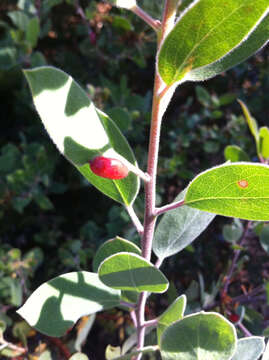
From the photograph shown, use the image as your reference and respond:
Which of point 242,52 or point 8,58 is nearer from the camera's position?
point 242,52

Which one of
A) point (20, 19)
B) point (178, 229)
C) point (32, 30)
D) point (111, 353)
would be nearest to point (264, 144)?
point (178, 229)

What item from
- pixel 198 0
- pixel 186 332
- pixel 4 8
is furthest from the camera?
pixel 4 8

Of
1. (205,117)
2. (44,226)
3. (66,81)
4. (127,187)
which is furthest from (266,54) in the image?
(66,81)

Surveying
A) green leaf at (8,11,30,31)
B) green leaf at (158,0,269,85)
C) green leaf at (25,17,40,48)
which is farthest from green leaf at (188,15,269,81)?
green leaf at (8,11,30,31)

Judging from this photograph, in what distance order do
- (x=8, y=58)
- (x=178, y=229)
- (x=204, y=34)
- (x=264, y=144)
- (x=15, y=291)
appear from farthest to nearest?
1. (x=8, y=58)
2. (x=15, y=291)
3. (x=264, y=144)
4. (x=178, y=229)
5. (x=204, y=34)

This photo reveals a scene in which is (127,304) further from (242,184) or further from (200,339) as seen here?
(242,184)

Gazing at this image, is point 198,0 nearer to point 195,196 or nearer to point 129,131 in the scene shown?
point 195,196
